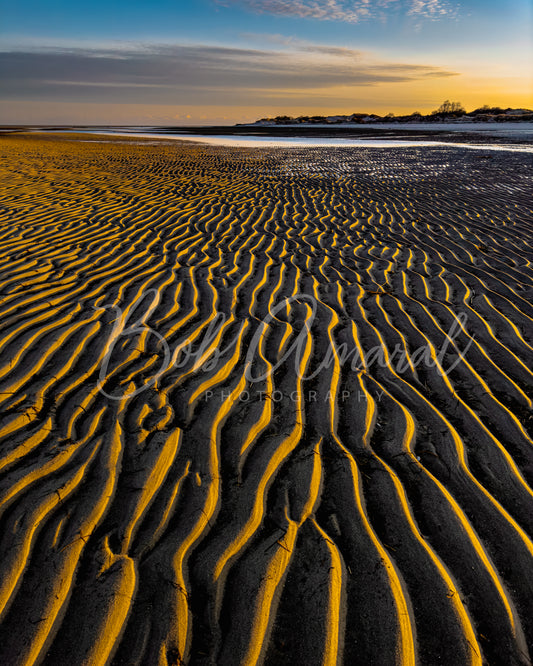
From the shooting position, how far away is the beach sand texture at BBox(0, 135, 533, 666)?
163 centimetres

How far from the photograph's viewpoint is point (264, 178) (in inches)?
511

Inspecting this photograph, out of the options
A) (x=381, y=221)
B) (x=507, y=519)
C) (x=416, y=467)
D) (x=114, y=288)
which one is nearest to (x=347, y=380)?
(x=416, y=467)

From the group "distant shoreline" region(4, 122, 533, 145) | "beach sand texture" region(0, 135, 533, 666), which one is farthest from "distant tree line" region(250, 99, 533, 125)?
"beach sand texture" region(0, 135, 533, 666)

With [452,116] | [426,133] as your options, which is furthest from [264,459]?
[452,116]

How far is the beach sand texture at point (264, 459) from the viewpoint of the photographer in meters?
1.63

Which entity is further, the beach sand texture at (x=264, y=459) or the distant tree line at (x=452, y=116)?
the distant tree line at (x=452, y=116)

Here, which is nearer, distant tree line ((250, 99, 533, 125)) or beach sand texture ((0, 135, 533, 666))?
beach sand texture ((0, 135, 533, 666))

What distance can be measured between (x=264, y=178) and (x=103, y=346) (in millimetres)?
10961

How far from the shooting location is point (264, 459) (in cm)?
239

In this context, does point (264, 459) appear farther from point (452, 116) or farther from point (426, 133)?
point (452, 116)

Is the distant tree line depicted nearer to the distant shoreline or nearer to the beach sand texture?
the distant shoreline

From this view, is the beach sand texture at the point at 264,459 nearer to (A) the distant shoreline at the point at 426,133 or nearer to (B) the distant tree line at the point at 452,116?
(A) the distant shoreline at the point at 426,133

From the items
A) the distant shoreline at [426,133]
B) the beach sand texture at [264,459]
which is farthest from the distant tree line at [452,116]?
the beach sand texture at [264,459]

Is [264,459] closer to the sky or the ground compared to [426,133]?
closer to the sky
